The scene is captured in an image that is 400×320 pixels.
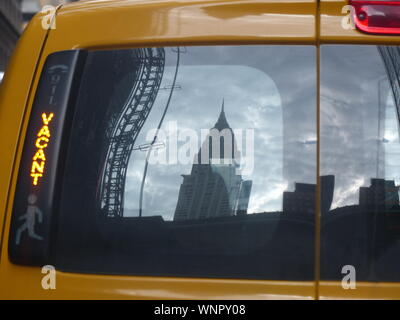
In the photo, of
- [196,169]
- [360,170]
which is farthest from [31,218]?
[360,170]

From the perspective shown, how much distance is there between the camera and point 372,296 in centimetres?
225

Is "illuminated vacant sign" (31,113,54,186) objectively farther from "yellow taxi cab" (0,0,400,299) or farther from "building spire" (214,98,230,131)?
"building spire" (214,98,230,131)

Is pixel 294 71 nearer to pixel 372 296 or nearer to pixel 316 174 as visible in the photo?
pixel 316 174

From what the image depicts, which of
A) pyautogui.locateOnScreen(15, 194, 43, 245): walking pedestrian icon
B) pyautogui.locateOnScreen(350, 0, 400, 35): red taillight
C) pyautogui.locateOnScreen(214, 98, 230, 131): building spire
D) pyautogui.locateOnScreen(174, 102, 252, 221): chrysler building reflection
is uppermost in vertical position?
pyautogui.locateOnScreen(350, 0, 400, 35): red taillight

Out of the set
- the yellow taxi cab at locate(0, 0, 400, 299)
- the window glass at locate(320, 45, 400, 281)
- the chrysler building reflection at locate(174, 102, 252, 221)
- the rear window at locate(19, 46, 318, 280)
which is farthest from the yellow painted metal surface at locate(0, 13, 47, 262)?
the window glass at locate(320, 45, 400, 281)

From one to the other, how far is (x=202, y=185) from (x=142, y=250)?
27cm

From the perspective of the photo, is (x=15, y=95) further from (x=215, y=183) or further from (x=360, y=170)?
(x=360, y=170)

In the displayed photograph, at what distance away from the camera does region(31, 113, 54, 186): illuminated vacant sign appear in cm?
238

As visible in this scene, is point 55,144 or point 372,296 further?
point 55,144

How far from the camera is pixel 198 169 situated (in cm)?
234

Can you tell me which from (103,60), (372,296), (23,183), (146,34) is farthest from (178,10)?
(372,296)

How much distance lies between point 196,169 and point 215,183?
72 millimetres

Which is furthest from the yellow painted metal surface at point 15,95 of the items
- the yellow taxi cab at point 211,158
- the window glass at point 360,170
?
the window glass at point 360,170

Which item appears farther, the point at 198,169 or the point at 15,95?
the point at 15,95
